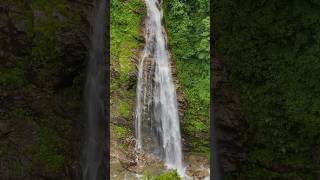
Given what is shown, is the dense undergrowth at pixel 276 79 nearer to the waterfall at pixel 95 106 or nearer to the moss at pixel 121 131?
the waterfall at pixel 95 106

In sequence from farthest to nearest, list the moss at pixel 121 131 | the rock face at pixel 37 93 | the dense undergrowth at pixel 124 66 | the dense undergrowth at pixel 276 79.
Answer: the dense undergrowth at pixel 124 66 → the moss at pixel 121 131 → the rock face at pixel 37 93 → the dense undergrowth at pixel 276 79

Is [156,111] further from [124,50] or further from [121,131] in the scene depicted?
[124,50]

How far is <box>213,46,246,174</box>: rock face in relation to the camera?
272cm

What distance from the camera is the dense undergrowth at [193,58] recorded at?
16.3 metres

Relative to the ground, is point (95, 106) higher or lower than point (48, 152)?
higher

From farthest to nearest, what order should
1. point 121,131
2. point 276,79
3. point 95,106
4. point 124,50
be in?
1. point 124,50
2. point 121,131
3. point 95,106
4. point 276,79

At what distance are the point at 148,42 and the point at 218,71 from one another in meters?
13.9

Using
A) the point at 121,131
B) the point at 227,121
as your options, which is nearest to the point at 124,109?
the point at 121,131

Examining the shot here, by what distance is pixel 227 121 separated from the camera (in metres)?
2.77

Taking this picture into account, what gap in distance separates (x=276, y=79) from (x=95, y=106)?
5.57ft

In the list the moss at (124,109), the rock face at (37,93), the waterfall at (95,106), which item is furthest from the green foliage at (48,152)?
the moss at (124,109)

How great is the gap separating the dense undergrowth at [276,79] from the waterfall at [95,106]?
3.98 feet

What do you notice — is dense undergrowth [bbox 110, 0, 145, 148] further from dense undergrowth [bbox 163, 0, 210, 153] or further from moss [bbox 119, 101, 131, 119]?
dense undergrowth [bbox 163, 0, 210, 153]

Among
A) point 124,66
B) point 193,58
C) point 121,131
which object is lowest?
point 121,131
